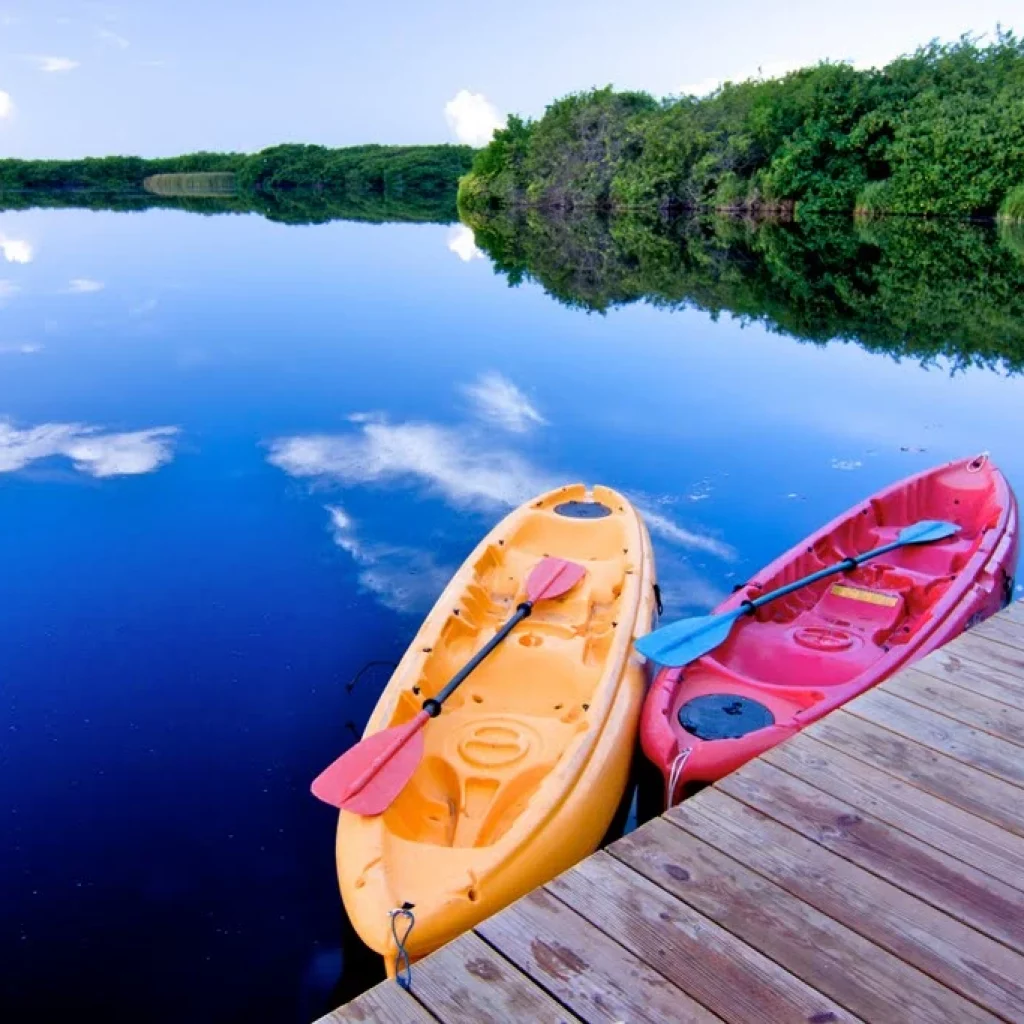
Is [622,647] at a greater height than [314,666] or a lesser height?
greater

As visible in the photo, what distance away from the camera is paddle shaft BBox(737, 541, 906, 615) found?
13.1 ft

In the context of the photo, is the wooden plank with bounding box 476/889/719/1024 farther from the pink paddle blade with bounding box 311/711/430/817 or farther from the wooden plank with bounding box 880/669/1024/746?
the wooden plank with bounding box 880/669/1024/746

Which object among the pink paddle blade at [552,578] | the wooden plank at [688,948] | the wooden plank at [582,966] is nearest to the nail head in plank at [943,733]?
the wooden plank at [688,948]

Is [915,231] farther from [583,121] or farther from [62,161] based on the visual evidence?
[62,161]

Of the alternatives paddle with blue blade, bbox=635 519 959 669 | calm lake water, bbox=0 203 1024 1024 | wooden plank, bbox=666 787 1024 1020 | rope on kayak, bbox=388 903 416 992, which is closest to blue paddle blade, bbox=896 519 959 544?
paddle with blue blade, bbox=635 519 959 669

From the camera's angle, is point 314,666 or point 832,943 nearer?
point 832,943

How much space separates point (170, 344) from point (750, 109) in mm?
23814

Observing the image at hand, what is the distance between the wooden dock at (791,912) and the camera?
5.33 feet

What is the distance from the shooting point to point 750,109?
28.8 metres

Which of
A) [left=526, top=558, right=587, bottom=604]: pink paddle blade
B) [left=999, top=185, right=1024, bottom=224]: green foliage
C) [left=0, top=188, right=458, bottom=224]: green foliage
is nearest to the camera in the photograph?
[left=526, top=558, right=587, bottom=604]: pink paddle blade

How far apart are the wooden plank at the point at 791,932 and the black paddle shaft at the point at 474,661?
1.24 metres

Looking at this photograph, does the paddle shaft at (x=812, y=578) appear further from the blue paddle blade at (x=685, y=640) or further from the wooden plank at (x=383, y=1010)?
the wooden plank at (x=383, y=1010)

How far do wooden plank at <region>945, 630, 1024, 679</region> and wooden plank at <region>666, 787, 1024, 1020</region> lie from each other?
1254 millimetres

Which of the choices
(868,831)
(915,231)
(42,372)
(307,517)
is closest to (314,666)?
(307,517)
